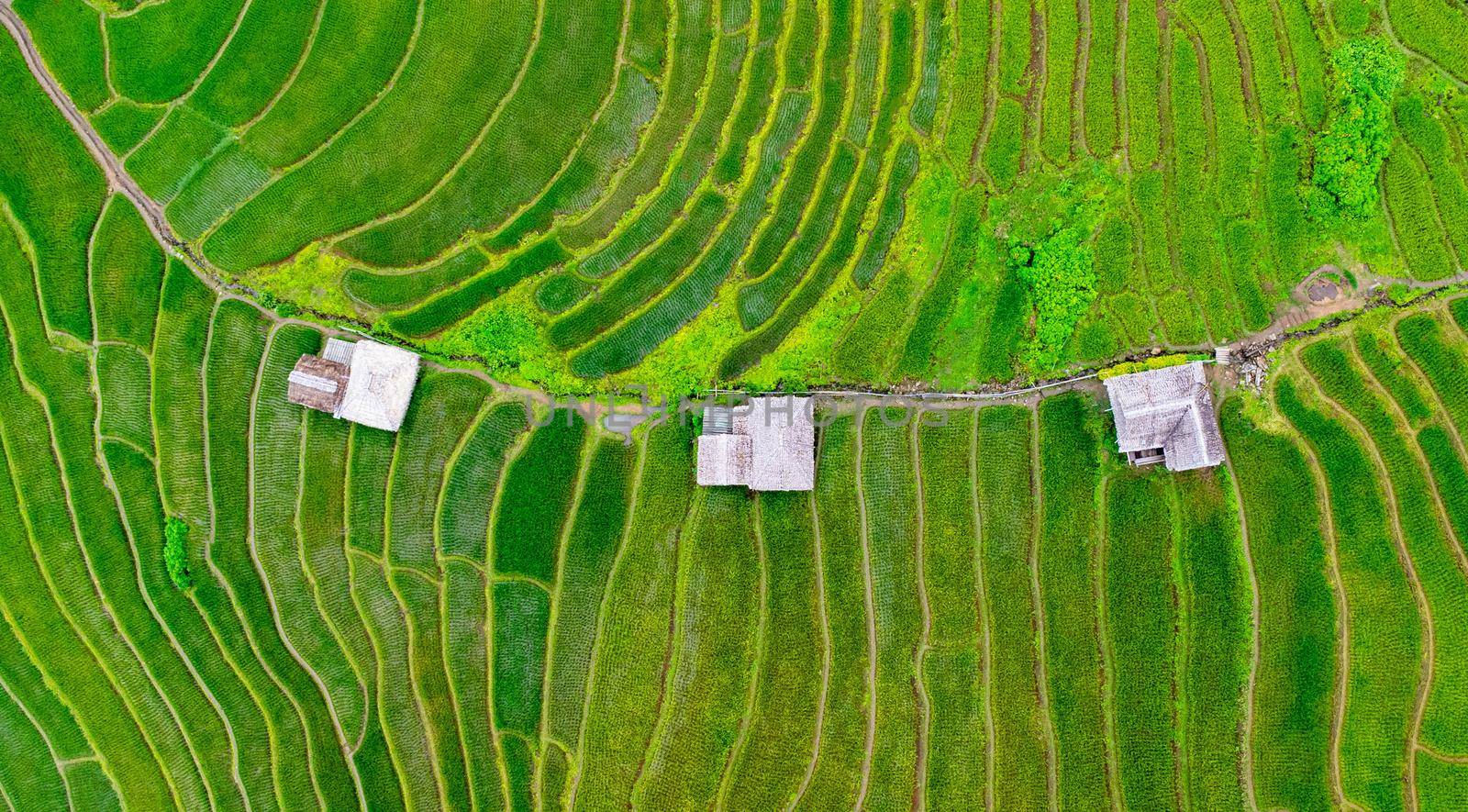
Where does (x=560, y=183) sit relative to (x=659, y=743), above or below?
above

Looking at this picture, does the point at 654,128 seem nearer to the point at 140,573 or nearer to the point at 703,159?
the point at 703,159

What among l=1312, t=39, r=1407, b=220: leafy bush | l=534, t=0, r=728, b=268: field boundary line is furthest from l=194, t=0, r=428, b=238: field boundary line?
l=1312, t=39, r=1407, b=220: leafy bush

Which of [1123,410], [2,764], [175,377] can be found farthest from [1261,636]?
[2,764]

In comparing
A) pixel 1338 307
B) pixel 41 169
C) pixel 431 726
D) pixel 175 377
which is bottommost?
pixel 431 726

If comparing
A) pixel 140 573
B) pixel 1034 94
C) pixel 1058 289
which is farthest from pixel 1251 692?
pixel 140 573

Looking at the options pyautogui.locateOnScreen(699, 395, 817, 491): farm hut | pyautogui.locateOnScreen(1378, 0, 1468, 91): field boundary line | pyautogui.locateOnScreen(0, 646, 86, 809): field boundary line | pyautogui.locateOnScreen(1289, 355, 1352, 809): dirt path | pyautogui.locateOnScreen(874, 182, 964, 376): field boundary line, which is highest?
pyautogui.locateOnScreen(1378, 0, 1468, 91): field boundary line

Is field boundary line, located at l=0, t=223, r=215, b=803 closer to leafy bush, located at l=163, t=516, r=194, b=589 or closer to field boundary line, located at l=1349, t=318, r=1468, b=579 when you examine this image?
leafy bush, located at l=163, t=516, r=194, b=589

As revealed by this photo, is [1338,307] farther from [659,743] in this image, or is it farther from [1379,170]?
[659,743]
